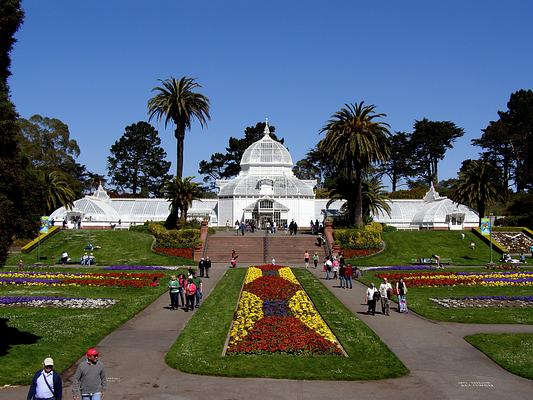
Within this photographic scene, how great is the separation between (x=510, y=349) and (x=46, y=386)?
13.5m

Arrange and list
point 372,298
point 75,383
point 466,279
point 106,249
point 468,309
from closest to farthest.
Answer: point 75,383, point 372,298, point 468,309, point 466,279, point 106,249

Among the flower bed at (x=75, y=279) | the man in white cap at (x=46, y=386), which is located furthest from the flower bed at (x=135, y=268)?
the man in white cap at (x=46, y=386)

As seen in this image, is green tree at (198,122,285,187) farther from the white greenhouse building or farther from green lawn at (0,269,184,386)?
green lawn at (0,269,184,386)

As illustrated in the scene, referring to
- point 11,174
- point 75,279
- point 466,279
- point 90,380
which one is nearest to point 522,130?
point 466,279

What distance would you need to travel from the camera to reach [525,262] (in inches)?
1983

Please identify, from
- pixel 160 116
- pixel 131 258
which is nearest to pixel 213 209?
pixel 160 116

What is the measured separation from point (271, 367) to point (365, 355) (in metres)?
3.04

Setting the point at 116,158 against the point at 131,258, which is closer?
the point at 131,258

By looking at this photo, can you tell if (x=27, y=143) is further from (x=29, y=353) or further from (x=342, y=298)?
(x=29, y=353)

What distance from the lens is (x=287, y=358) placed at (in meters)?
17.1

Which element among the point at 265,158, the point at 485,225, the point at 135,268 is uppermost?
the point at 265,158

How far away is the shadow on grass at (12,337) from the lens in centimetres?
1834

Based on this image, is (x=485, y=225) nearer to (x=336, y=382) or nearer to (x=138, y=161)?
(x=336, y=382)

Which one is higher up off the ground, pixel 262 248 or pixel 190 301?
pixel 262 248
